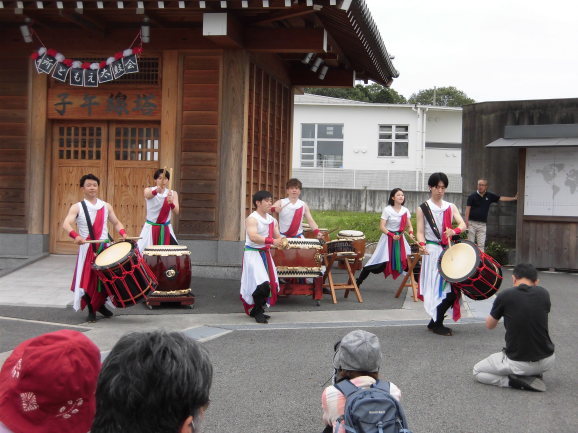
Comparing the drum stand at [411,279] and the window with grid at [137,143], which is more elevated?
the window with grid at [137,143]

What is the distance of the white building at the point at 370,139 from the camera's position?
3156 centimetres

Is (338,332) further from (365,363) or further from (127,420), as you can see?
(127,420)

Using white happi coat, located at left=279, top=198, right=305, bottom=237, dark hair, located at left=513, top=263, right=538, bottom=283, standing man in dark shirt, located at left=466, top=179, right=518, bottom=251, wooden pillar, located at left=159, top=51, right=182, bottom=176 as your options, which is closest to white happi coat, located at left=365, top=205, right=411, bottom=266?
white happi coat, located at left=279, top=198, right=305, bottom=237

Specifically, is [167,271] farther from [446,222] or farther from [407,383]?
[407,383]

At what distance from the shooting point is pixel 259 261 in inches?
350

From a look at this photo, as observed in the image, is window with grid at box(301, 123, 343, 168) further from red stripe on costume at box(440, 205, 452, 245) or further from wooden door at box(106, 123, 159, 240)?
red stripe on costume at box(440, 205, 452, 245)

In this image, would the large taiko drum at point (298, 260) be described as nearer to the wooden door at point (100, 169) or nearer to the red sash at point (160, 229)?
the red sash at point (160, 229)

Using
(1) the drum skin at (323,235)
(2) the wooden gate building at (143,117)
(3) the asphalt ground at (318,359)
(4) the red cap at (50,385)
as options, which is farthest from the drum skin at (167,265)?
(4) the red cap at (50,385)

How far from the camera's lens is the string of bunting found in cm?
1136

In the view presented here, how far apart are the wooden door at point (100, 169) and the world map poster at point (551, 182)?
24.1 feet

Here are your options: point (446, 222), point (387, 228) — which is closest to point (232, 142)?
point (387, 228)

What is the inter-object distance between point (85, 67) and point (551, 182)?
8.86m

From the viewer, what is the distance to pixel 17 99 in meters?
12.1

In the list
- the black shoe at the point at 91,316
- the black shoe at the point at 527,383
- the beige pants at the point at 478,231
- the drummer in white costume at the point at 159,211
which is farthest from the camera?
the beige pants at the point at 478,231
